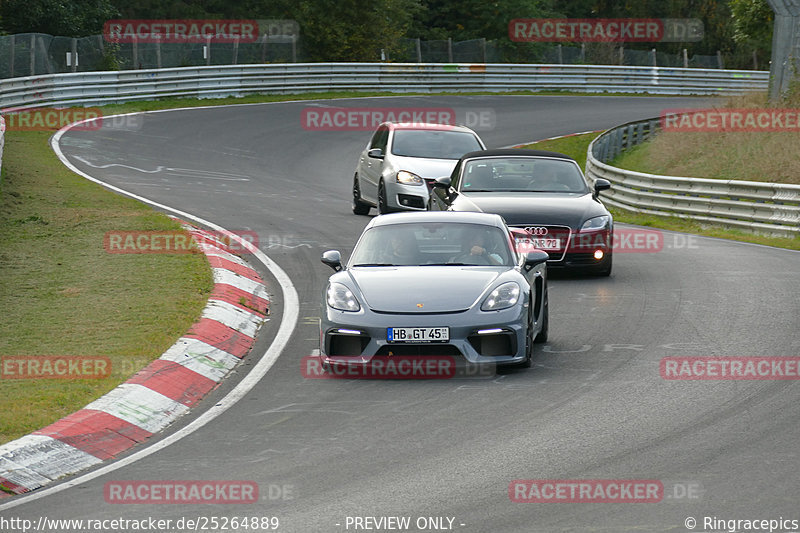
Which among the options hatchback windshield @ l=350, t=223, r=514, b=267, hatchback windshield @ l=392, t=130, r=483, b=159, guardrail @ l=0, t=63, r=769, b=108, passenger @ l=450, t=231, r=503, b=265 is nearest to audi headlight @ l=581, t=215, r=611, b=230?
hatchback windshield @ l=350, t=223, r=514, b=267

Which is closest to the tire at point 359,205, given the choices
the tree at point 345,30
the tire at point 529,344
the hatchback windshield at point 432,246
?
the hatchback windshield at point 432,246

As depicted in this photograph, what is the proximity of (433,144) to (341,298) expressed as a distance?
11784 millimetres

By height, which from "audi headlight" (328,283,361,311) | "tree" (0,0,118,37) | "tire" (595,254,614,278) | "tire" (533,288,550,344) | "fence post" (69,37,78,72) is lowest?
"tire" (595,254,614,278)

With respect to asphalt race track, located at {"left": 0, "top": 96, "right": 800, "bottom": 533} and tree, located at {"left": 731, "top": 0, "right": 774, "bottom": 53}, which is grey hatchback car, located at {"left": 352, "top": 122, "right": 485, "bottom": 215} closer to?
asphalt race track, located at {"left": 0, "top": 96, "right": 800, "bottom": 533}

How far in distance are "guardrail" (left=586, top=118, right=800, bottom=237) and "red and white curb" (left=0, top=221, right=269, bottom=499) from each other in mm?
11526

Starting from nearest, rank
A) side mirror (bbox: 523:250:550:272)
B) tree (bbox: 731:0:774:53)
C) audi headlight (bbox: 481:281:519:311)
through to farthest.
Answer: audi headlight (bbox: 481:281:519:311) → side mirror (bbox: 523:250:550:272) → tree (bbox: 731:0:774:53)

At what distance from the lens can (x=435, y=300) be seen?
10.3m

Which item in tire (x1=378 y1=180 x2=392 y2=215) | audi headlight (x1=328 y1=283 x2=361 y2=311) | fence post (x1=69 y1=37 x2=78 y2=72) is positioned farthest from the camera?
fence post (x1=69 y1=37 x2=78 y2=72)

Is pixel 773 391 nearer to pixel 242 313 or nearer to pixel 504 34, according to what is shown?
pixel 242 313

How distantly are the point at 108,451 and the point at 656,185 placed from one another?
19632mm

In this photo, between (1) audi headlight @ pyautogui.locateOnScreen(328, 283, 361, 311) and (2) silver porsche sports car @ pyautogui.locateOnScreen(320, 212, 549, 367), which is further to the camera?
(1) audi headlight @ pyautogui.locateOnScreen(328, 283, 361, 311)

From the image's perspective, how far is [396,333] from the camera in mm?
10055

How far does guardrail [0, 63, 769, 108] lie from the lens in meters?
38.4

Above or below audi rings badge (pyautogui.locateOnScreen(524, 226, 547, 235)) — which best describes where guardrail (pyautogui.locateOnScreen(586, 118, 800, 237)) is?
below
